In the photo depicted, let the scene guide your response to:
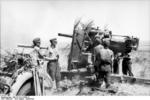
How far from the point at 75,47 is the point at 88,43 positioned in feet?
0.50

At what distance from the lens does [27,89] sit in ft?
13.9

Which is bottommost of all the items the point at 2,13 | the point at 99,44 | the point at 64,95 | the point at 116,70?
the point at 64,95

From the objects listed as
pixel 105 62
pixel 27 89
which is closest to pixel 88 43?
pixel 105 62

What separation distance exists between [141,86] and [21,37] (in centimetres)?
146

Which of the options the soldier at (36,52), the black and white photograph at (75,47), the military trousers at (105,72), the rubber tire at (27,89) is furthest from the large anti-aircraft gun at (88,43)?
the rubber tire at (27,89)

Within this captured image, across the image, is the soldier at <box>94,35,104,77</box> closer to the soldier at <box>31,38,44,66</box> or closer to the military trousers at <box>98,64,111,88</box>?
the military trousers at <box>98,64,111,88</box>

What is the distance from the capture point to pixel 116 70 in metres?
4.34

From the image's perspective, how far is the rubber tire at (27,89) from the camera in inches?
166

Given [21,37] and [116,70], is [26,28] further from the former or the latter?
[116,70]

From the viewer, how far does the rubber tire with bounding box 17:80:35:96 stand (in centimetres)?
423

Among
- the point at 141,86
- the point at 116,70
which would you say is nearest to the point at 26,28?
the point at 116,70

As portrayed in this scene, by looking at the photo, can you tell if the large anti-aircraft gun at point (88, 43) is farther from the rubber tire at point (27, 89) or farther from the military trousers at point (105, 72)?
the rubber tire at point (27, 89)

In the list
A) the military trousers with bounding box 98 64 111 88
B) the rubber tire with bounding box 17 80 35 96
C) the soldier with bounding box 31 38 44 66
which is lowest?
the rubber tire with bounding box 17 80 35 96

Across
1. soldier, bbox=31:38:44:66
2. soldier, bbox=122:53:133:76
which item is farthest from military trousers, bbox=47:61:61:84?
soldier, bbox=122:53:133:76
